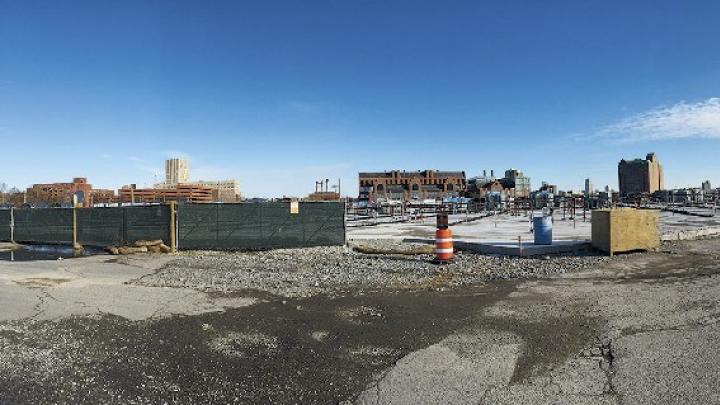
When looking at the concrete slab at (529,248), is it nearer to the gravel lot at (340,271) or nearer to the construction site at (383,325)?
the construction site at (383,325)

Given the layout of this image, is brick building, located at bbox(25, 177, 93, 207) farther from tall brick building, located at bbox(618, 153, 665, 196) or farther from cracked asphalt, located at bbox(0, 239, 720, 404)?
tall brick building, located at bbox(618, 153, 665, 196)

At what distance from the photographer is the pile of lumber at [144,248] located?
16703 millimetres

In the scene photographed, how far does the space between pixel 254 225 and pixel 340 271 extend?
665 centimetres

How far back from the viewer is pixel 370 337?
599 cm

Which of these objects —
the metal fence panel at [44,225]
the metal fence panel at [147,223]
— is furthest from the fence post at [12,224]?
the metal fence panel at [147,223]

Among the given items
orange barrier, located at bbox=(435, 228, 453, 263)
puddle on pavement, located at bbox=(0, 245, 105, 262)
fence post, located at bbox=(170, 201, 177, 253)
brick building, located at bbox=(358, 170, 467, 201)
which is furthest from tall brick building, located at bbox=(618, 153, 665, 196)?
puddle on pavement, located at bbox=(0, 245, 105, 262)

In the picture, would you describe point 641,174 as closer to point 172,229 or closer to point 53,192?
point 53,192

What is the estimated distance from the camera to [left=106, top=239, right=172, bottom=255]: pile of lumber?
16.7 m

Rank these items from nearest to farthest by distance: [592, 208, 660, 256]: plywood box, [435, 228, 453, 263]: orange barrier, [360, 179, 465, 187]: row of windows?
[435, 228, 453, 263]: orange barrier, [592, 208, 660, 256]: plywood box, [360, 179, 465, 187]: row of windows

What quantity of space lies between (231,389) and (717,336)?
583 centimetres

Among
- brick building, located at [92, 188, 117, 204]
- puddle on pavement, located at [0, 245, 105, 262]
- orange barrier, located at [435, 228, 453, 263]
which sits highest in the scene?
brick building, located at [92, 188, 117, 204]

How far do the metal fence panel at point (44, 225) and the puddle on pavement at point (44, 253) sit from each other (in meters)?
0.60

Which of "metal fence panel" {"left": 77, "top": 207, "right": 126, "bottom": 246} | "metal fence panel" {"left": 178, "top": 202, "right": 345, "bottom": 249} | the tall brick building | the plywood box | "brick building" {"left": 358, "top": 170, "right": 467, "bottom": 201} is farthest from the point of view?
"brick building" {"left": 358, "top": 170, "right": 467, "bottom": 201}

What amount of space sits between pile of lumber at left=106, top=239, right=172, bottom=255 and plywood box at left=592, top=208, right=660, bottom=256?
14747 mm
